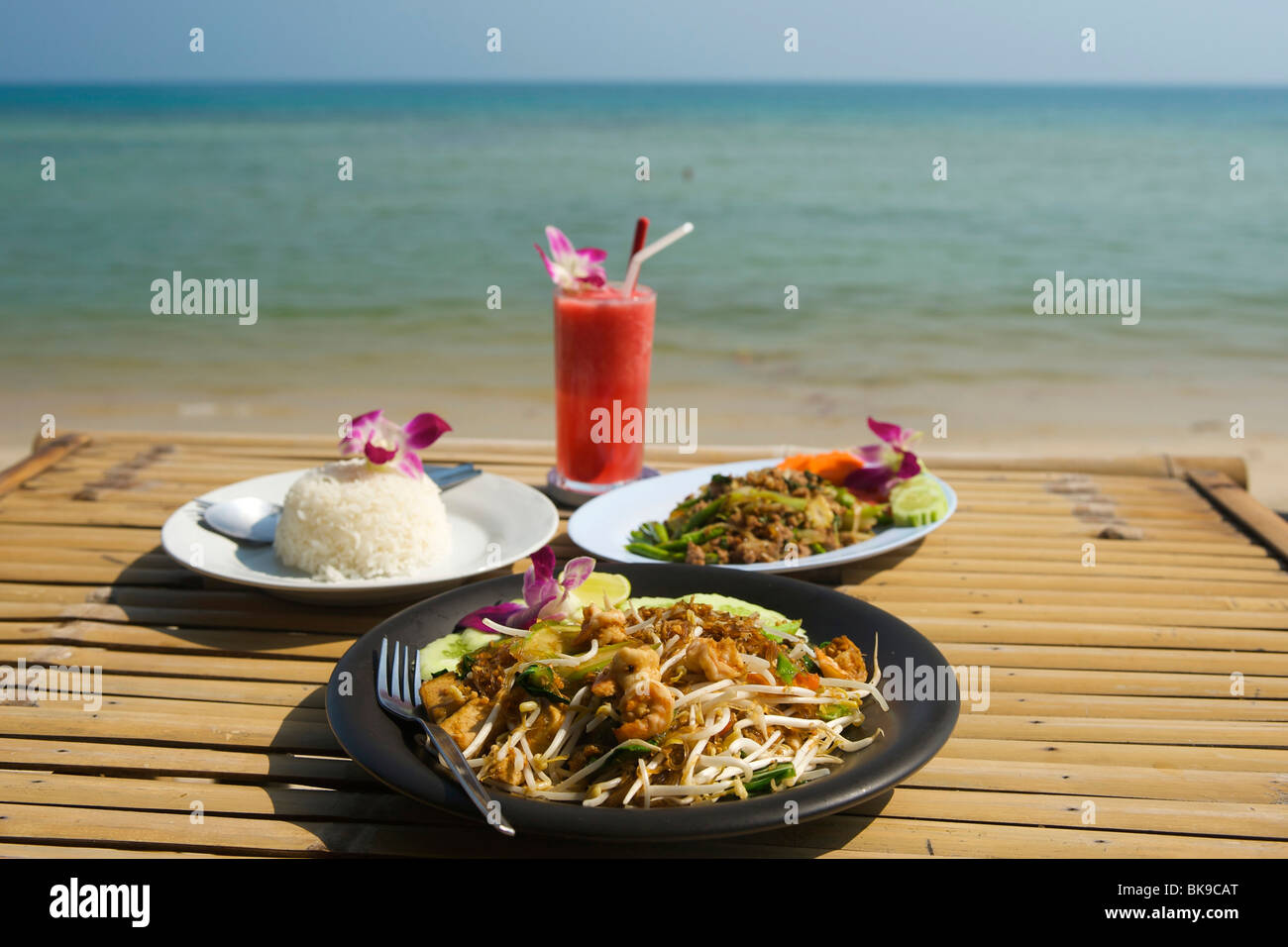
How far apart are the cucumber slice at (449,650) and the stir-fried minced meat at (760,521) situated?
62cm

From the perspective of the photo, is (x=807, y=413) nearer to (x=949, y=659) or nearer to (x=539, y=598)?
(x=949, y=659)

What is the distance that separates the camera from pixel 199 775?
1.45m

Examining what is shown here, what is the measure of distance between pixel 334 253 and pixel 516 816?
11514mm

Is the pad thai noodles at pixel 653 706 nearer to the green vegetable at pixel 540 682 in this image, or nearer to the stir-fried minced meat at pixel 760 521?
the green vegetable at pixel 540 682

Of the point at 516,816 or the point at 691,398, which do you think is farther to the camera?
the point at 691,398

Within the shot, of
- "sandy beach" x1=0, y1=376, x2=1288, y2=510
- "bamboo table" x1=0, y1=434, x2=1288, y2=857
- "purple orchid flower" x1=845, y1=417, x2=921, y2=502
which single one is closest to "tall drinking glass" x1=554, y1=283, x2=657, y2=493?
"bamboo table" x1=0, y1=434, x2=1288, y2=857

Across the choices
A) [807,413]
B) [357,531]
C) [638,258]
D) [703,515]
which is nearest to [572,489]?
[703,515]

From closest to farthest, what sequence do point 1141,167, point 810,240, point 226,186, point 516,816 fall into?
point 516,816, point 810,240, point 226,186, point 1141,167

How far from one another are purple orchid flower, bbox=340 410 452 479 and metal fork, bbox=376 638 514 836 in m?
0.77

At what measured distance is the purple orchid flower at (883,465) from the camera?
2453mm

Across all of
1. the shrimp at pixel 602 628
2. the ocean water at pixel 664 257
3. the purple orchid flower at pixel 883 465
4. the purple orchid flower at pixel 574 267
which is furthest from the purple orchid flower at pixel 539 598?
the ocean water at pixel 664 257
